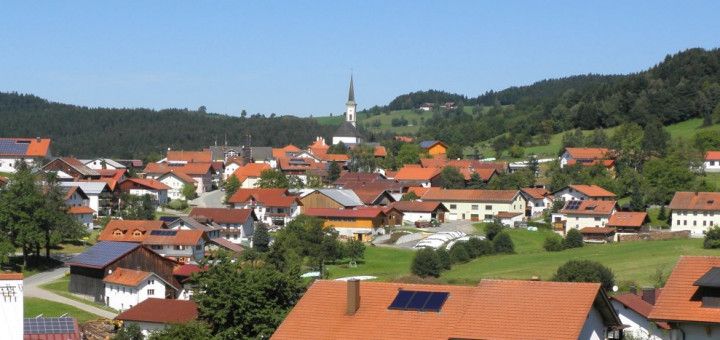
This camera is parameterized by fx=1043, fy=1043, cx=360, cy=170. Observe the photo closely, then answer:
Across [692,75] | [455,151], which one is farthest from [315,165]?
[692,75]

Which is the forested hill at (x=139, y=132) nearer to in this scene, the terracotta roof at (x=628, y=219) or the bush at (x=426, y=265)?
the terracotta roof at (x=628, y=219)

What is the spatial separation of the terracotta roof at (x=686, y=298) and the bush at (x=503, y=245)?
4080 centimetres

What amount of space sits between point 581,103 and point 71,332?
328ft

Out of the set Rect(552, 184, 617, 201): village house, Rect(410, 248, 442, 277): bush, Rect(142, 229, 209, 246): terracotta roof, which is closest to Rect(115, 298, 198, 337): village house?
Rect(410, 248, 442, 277): bush

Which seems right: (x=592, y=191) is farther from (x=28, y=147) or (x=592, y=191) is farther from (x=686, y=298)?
(x=686, y=298)

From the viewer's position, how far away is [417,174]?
301 ft

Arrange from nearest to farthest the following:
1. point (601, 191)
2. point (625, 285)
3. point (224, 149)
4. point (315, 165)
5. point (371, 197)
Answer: point (625, 285), point (601, 191), point (371, 197), point (315, 165), point (224, 149)

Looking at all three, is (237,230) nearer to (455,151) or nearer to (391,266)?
(391,266)

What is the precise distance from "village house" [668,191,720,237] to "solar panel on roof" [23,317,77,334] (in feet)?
142

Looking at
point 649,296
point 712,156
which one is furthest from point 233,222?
point 712,156

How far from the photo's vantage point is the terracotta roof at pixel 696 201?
6369 centimetres

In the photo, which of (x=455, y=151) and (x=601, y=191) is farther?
(x=455, y=151)

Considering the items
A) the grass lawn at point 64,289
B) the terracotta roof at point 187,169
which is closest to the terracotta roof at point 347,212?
the grass lawn at point 64,289

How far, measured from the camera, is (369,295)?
2214cm
